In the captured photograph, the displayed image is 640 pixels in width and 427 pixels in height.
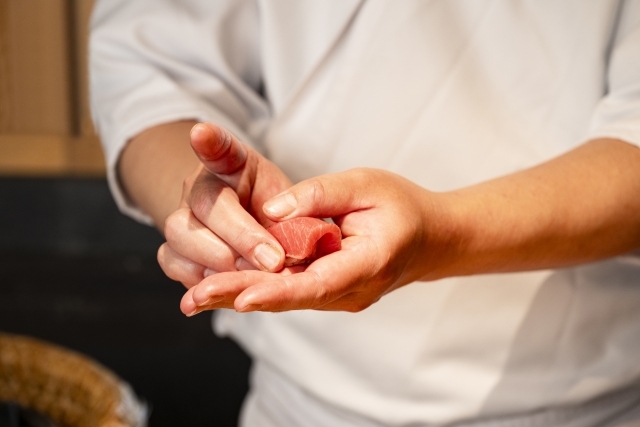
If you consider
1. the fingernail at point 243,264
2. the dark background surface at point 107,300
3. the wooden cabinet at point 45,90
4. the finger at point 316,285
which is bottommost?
the dark background surface at point 107,300

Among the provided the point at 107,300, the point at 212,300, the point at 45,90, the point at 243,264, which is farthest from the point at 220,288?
the point at 107,300

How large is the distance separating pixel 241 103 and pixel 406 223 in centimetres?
52

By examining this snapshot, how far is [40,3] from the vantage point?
147cm

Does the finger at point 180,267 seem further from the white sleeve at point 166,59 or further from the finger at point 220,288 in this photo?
the white sleeve at point 166,59

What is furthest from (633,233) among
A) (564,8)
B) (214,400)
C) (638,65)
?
(214,400)

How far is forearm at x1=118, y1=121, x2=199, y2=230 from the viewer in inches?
30.0

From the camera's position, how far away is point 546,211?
694mm

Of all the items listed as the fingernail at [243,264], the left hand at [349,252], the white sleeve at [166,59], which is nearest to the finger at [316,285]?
the left hand at [349,252]

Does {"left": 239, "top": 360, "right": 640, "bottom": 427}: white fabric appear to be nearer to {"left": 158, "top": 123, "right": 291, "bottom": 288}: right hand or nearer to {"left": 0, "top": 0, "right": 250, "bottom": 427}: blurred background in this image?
{"left": 158, "top": 123, "right": 291, "bottom": 288}: right hand

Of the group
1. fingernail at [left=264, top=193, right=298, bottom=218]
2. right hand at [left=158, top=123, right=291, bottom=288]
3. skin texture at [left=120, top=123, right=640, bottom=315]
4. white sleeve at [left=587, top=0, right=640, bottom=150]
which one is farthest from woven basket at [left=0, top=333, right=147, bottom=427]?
white sleeve at [left=587, top=0, right=640, bottom=150]

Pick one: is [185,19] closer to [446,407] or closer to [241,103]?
[241,103]

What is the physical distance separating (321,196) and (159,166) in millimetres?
331

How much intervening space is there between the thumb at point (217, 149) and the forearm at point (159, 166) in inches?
6.0

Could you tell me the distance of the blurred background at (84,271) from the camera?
1584 millimetres
